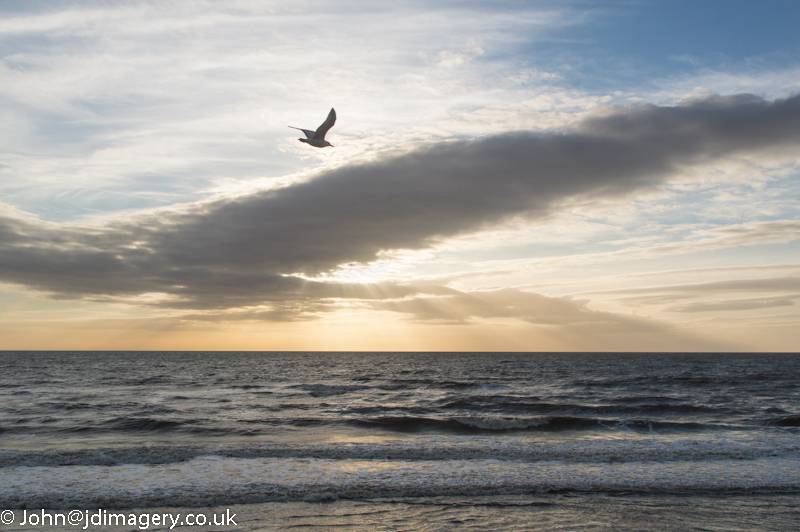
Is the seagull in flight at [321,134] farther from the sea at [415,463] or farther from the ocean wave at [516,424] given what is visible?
the ocean wave at [516,424]

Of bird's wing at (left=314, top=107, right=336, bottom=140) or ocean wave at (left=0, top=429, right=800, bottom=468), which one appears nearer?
bird's wing at (left=314, top=107, right=336, bottom=140)

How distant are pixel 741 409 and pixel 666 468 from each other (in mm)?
21848

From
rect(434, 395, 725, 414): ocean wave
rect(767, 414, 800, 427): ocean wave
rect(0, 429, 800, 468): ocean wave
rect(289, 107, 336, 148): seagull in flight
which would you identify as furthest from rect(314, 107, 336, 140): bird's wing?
rect(767, 414, 800, 427): ocean wave

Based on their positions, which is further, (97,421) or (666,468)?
(97,421)

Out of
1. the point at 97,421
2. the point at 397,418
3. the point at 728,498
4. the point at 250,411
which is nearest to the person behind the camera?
the point at 728,498

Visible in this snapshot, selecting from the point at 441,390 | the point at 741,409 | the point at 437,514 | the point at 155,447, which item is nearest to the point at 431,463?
the point at 437,514

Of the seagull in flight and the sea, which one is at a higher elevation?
the seagull in flight

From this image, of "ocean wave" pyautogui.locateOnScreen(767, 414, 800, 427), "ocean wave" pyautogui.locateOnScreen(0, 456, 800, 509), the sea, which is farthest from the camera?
"ocean wave" pyautogui.locateOnScreen(767, 414, 800, 427)

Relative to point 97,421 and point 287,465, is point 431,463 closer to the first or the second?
point 287,465

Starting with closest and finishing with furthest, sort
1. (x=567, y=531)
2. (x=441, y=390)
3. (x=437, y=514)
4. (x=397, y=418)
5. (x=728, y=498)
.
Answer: (x=567, y=531), (x=437, y=514), (x=728, y=498), (x=397, y=418), (x=441, y=390)

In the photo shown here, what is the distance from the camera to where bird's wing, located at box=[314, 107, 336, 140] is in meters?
18.7

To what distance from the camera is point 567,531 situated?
11.8 m

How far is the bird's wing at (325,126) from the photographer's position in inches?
737

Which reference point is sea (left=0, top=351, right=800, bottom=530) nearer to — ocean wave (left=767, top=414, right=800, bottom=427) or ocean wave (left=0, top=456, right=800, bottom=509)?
ocean wave (left=0, top=456, right=800, bottom=509)
